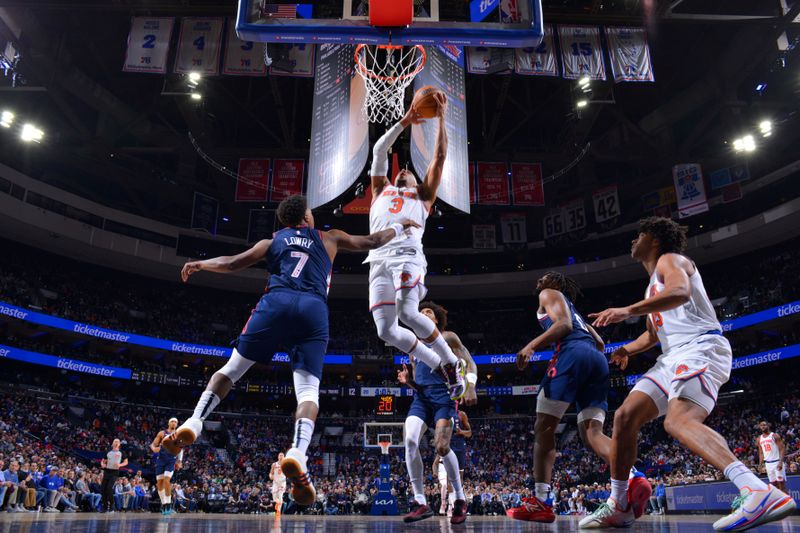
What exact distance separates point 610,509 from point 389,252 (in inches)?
122

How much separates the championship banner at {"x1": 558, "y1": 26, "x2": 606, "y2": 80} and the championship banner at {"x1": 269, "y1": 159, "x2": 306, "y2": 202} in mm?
10825

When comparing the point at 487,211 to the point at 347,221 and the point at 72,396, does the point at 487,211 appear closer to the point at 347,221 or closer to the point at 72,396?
the point at 347,221

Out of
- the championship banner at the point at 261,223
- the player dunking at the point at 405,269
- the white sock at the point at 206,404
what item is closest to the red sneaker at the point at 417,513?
the player dunking at the point at 405,269

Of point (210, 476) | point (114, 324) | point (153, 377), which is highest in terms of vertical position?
point (114, 324)

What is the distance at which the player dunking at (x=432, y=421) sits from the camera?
6.33 metres

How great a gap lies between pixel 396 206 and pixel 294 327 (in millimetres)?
2182

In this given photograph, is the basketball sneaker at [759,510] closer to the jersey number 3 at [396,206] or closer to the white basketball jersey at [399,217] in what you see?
the white basketball jersey at [399,217]

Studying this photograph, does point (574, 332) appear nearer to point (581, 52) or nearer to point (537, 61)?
point (537, 61)

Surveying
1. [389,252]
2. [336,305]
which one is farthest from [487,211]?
[389,252]

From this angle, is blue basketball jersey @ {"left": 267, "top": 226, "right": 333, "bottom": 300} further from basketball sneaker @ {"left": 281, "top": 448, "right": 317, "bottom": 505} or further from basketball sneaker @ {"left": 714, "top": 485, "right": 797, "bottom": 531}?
basketball sneaker @ {"left": 714, "top": 485, "right": 797, "bottom": 531}

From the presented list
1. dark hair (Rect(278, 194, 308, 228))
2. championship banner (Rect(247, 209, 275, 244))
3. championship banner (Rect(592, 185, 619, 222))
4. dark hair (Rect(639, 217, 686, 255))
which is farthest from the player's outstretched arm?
championship banner (Rect(592, 185, 619, 222))

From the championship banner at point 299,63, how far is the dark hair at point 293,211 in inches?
475

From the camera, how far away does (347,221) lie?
116 ft

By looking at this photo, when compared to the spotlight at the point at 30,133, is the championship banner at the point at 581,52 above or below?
below
